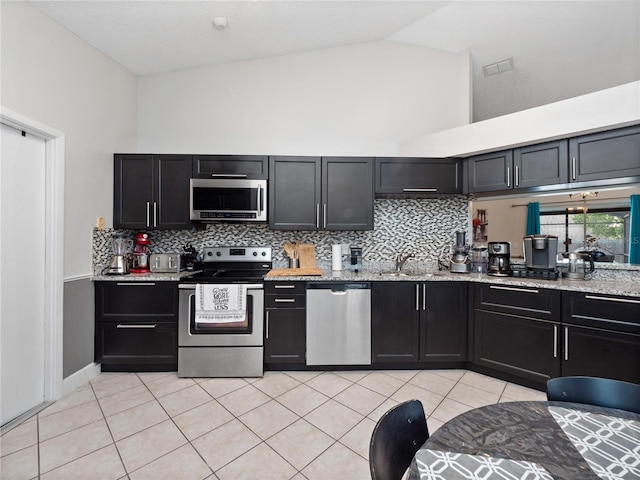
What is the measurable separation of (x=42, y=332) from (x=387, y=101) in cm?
399

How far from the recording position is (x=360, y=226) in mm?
3045

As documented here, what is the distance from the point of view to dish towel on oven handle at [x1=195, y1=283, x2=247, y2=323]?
8.41 ft

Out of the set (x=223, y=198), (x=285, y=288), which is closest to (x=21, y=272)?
(x=223, y=198)

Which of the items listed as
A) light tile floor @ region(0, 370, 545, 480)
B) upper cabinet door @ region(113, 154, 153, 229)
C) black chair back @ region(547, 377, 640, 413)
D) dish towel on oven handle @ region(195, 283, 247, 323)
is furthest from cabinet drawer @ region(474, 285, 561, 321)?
upper cabinet door @ region(113, 154, 153, 229)

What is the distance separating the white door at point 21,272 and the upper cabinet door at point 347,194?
7.81 feet

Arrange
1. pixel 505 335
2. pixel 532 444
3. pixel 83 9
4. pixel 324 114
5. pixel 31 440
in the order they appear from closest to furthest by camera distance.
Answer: pixel 532 444 < pixel 31 440 < pixel 83 9 < pixel 505 335 < pixel 324 114

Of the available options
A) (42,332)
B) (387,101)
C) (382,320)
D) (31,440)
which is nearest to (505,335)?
(382,320)

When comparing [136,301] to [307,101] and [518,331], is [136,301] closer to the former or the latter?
[307,101]

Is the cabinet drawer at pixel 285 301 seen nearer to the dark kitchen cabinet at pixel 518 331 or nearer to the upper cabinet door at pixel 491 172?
the dark kitchen cabinet at pixel 518 331

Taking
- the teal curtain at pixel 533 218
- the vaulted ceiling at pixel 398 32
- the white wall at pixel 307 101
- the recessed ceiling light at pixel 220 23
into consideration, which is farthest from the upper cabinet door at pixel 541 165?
the recessed ceiling light at pixel 220 23

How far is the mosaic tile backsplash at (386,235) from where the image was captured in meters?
3.31

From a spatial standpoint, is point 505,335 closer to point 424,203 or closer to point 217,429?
point 424,203

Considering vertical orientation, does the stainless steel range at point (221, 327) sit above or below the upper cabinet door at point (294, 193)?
below

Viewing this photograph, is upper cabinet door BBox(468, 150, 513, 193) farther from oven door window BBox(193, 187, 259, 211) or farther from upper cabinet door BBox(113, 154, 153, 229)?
upper cabinet door BBox(113, 154, 153, 229)
